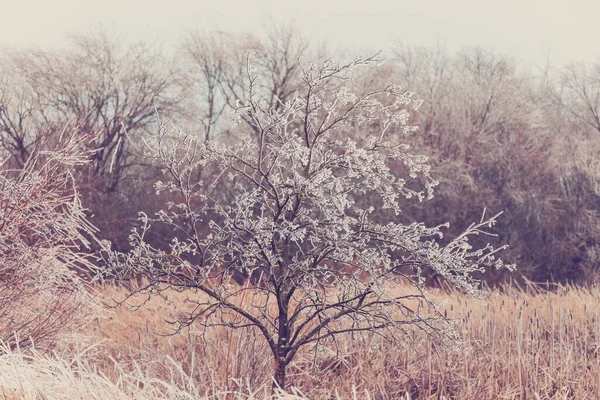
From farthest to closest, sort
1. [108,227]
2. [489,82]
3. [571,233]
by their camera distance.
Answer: [489,82] < [571,233] < [108,227]

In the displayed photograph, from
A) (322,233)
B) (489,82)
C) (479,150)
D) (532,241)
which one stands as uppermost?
(322,233)

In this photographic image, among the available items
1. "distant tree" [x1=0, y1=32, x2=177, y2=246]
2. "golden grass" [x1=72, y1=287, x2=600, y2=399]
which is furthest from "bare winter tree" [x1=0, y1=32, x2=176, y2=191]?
"golden grass" [x1=72, y1=287, x2=600, y2=399]

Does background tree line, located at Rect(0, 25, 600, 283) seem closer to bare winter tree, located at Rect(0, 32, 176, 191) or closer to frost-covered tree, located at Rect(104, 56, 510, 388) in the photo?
bare winter tree, located at Rect(0, 32, 176, 191)

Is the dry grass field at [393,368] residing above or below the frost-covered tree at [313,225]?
below

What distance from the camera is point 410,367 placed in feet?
16.9

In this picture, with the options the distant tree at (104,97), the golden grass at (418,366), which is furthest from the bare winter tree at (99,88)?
the golden grass at (418,366)

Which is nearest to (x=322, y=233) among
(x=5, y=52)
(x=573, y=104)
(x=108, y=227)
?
(x=108, y=227)

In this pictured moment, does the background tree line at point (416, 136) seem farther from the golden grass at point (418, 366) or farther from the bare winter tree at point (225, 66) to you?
the golden grass at point (418, 366)

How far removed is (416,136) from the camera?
65.1ft

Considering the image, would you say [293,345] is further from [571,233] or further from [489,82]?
[489,82]

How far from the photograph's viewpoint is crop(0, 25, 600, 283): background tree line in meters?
18.2

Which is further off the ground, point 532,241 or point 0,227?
point 0,227

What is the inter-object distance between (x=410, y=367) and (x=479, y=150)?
1561cm

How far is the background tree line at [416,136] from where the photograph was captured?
18.2m
